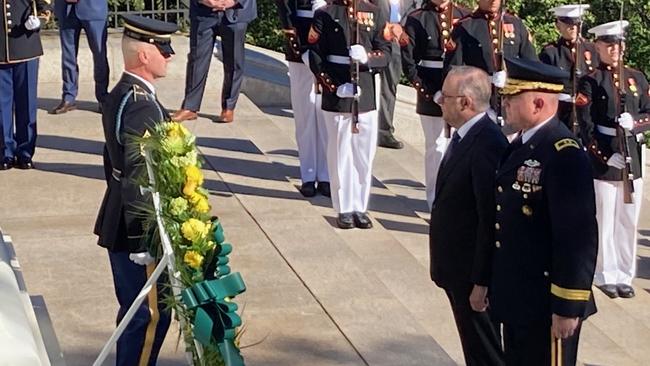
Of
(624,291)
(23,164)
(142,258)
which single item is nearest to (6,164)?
(23,164)

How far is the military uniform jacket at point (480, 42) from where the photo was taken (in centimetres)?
920

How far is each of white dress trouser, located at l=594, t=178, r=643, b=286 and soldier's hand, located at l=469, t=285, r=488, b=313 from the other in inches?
127

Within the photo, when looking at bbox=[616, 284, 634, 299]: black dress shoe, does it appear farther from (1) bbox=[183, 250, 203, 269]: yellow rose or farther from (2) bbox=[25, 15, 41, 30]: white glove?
(1) bbox=[183, 250, 203, 269]: yellow rose

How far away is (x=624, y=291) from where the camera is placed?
858cm

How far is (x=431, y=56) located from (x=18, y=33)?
3.00 m

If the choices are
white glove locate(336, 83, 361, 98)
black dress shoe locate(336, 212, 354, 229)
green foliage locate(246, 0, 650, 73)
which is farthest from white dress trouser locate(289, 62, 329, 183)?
green foliage locate(246, 0, 650, 73)

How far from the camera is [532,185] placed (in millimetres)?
5148

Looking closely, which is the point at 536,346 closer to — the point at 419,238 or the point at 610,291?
the point at 610,291

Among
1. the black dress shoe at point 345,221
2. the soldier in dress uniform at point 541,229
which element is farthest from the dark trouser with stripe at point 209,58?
the soldier in dress uniform at point 541,229

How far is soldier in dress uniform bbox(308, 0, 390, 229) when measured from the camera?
8.95 meters

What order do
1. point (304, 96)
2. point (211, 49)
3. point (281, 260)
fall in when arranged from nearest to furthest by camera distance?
1. point (281, 260)
2. point (304, 96)
3. point (211, 49)

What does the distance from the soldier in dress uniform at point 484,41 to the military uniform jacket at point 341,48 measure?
523 millimetres

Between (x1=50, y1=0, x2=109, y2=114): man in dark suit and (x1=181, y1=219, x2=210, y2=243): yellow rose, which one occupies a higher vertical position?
(x1=181, y1=219, x2=210, y2=243): yellow rose

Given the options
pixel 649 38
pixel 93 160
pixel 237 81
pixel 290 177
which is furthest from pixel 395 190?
pixel 649 38
